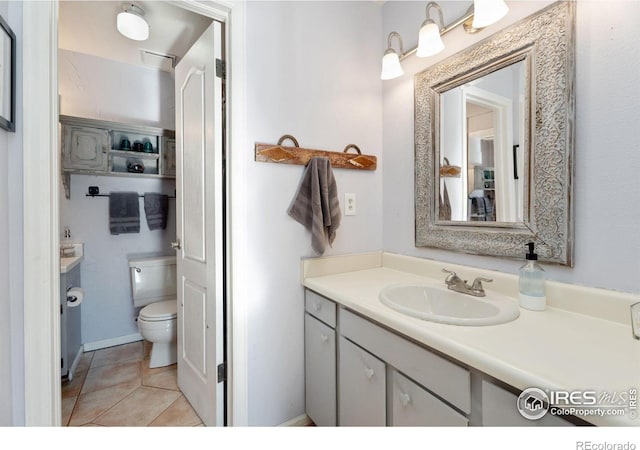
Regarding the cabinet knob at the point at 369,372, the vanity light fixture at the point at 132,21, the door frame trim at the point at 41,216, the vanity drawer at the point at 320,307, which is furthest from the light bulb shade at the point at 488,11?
the vanity light fixture at the point at 132,21

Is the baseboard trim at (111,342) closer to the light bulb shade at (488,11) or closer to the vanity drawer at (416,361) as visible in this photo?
the vanity drawer at (416,361)

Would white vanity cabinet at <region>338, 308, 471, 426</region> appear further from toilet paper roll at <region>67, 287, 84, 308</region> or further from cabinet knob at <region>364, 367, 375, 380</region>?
toilet paper roll at <region>67, 287, 84, 308</region>

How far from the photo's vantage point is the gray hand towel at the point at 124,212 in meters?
2.34

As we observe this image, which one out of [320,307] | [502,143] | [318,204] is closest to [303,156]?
[318,204]

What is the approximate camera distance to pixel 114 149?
7.32 feet

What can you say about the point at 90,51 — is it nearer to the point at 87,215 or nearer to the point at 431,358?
the point at 87,215

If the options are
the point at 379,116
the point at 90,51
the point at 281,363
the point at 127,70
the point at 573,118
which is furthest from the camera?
the point at 127,70

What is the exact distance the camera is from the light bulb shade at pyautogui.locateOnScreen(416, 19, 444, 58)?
1.20 metres

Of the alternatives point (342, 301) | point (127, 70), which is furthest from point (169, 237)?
point (342, 301)

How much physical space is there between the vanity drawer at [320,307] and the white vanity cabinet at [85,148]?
6.31 ft

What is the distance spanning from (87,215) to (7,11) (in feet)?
5.80

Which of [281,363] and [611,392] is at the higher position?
[611,392]

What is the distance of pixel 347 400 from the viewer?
116 cm

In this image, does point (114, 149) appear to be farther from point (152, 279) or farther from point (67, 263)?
point (152, 279)
